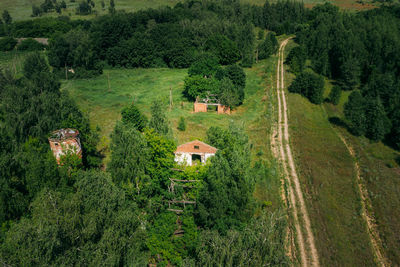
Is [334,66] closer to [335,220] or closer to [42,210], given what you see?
[335,220]

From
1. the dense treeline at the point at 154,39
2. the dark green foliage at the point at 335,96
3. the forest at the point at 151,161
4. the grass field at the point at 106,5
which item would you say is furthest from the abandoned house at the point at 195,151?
the grass field at the point at 106,5

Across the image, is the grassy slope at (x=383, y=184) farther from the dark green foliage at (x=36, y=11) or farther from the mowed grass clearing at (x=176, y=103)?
the dark green foliage at (x=36, y=11)

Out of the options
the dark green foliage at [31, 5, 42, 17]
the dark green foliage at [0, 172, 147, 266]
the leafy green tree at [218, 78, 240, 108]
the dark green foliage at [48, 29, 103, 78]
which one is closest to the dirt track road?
the leafy green tree at [218, 78, 240, 108]

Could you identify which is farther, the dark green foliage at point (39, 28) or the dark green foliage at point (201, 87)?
the dark green foliage at point (39, 28)

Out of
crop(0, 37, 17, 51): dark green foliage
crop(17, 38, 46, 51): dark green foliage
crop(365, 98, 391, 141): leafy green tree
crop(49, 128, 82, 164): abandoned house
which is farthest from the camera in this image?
crop(17, 38, 46, 51): dark green foliage

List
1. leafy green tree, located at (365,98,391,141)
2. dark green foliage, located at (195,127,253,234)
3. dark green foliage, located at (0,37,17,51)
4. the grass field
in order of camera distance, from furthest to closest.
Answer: the grass field < dark green foliage, located at (0,37,17,51) < leafy green tree, located at (365,98,391,141) < dark green foliage, located at (195,127,253,234)

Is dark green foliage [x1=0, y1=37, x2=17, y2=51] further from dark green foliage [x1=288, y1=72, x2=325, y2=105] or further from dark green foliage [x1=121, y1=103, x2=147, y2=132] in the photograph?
dark green foliage [x1=288, y1=72, x2=325, y2=105]

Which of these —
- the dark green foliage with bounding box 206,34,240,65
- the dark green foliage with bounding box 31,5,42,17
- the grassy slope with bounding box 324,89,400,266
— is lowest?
the grassy slope with bounding box 324,89,400,266
